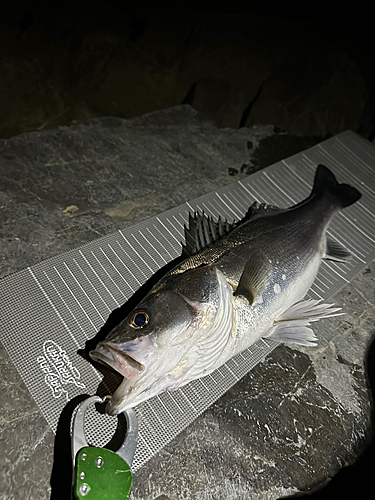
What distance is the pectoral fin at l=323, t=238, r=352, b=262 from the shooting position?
3160mm

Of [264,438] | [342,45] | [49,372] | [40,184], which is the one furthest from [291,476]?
[342,45]

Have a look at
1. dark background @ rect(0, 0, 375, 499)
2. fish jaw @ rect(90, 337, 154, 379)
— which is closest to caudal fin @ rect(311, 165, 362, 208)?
dark background @ rect(0, 0, 375, 499)

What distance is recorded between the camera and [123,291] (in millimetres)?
2527

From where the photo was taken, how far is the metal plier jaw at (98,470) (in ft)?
4.91

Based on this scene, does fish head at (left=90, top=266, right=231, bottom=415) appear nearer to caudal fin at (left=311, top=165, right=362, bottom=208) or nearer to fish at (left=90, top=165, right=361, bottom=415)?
fish at (left=90, top=165, right=361, bottom=415)

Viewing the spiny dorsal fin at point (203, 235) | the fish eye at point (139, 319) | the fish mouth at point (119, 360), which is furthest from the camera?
the spiny dorsal fin at point (203, 235)

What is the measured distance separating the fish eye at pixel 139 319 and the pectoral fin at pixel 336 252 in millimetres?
1866

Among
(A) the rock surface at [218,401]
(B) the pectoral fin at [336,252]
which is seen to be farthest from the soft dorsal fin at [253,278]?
(B) the pectoral fin at [336,252]

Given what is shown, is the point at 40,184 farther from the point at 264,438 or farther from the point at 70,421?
the point at 264,438

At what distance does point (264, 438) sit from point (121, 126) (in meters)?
3.29

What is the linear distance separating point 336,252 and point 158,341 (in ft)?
6.65

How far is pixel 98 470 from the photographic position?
1.56 metres

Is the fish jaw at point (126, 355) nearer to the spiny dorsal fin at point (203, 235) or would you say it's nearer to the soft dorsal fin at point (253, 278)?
the soft dorsal fin at point (253, 278)

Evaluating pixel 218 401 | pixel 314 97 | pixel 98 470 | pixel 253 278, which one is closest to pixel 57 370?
pixel 98 470
